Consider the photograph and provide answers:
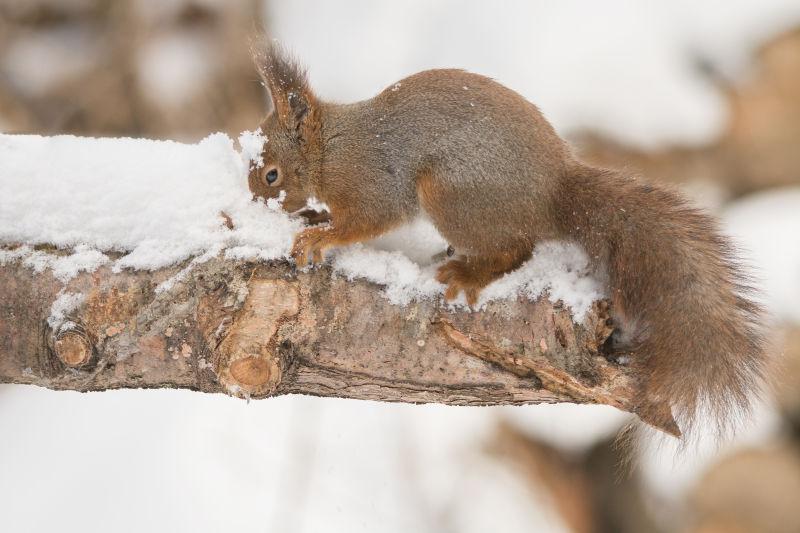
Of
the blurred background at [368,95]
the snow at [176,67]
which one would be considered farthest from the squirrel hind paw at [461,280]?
the snow at [176,67]

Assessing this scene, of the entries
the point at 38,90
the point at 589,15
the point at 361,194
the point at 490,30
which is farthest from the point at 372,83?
the point at 361,194

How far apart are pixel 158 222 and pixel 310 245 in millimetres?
283

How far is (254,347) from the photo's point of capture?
4.02 ft

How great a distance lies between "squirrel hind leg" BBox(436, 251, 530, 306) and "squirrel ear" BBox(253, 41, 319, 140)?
0.48 metres

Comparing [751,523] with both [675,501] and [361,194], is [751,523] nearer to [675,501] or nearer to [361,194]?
[675,501]

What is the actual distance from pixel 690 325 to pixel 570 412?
1.38 meters

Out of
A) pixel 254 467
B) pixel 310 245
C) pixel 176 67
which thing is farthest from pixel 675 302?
pixel 176 67

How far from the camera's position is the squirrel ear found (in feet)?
5.17

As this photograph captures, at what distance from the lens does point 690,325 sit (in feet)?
4.13

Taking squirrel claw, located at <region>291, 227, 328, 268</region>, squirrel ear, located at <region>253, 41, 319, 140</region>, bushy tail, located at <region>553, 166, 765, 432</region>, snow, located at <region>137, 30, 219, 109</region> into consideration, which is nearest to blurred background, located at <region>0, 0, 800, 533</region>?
snow, located at <region>137, 30, 219, 109</region>

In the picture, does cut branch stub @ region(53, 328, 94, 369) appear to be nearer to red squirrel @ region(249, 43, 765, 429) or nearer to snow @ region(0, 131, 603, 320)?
snow @ region(0, 131, 603, 320)

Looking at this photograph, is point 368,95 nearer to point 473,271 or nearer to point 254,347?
point 473,271

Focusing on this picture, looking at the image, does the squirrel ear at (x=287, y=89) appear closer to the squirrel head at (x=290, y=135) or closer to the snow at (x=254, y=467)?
the squirrel head at (x=290, y=135)

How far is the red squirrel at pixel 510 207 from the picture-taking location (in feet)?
4.14
